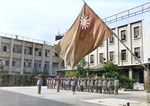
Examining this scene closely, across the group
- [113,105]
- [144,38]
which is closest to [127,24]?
[144,38]

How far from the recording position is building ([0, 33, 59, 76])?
144 ft

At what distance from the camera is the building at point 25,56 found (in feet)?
144

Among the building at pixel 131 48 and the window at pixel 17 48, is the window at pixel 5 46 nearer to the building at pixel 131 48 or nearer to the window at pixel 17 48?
the window at pixel 17 48

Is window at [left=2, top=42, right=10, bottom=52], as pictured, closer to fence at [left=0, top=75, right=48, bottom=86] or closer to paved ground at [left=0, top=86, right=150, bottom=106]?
fence at [left=0, top=75, right=48, bottom=86]

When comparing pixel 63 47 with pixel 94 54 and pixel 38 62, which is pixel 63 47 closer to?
pixel 94 54

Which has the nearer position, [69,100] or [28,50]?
[69,100]

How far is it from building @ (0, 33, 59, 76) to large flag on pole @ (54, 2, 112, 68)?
35.8m

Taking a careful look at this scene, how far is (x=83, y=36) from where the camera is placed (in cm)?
993

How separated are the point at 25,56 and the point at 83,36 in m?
39.5

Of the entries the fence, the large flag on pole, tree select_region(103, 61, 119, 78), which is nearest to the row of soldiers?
tree select_region(103, 61, 119, 78)

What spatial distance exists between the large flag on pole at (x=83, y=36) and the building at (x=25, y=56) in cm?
3579

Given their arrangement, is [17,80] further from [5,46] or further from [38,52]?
[38,52]

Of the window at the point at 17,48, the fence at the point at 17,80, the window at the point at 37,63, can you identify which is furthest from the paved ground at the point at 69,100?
the window at the point at 37,63

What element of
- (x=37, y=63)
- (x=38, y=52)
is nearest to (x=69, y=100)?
(x=37, y=63)
